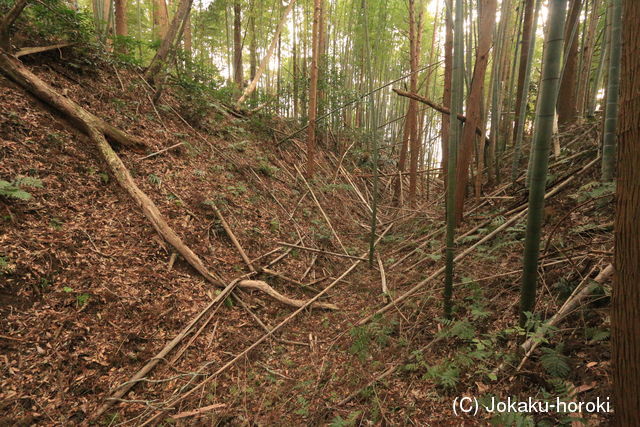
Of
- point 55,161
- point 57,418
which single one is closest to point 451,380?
point 57,418

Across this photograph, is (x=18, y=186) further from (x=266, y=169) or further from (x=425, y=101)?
(x=425, y=101)

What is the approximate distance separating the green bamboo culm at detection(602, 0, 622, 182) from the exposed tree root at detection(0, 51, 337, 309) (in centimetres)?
298

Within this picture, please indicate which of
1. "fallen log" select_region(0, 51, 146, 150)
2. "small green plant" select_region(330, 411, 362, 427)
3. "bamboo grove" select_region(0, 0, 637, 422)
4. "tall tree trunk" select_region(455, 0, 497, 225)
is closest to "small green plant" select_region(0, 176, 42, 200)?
"fallen log" select_region(0, 51, 146, 150)

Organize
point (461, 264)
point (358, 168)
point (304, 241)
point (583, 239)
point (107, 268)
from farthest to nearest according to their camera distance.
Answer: point (358, 168), point (304, 241), point (461, 264), point (107, 268), point (583, 239)

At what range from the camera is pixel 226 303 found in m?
3.25

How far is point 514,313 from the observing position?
7.42 ft

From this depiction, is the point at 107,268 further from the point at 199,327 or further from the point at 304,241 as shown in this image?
the point at 304,241

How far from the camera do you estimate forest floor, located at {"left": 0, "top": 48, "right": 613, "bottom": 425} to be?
1962 mm

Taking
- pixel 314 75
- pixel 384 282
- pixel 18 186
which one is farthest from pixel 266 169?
pixel 18 186

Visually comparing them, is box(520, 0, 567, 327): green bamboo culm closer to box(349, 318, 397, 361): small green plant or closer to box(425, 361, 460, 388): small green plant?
box(425, 361, 460, 388): small green plant

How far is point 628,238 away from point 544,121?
76 centimetres

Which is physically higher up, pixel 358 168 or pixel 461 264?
pixel 358 168

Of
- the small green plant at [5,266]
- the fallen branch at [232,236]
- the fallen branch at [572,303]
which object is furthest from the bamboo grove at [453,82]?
the small green plant at [5,266]

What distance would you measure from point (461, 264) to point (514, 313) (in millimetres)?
987
